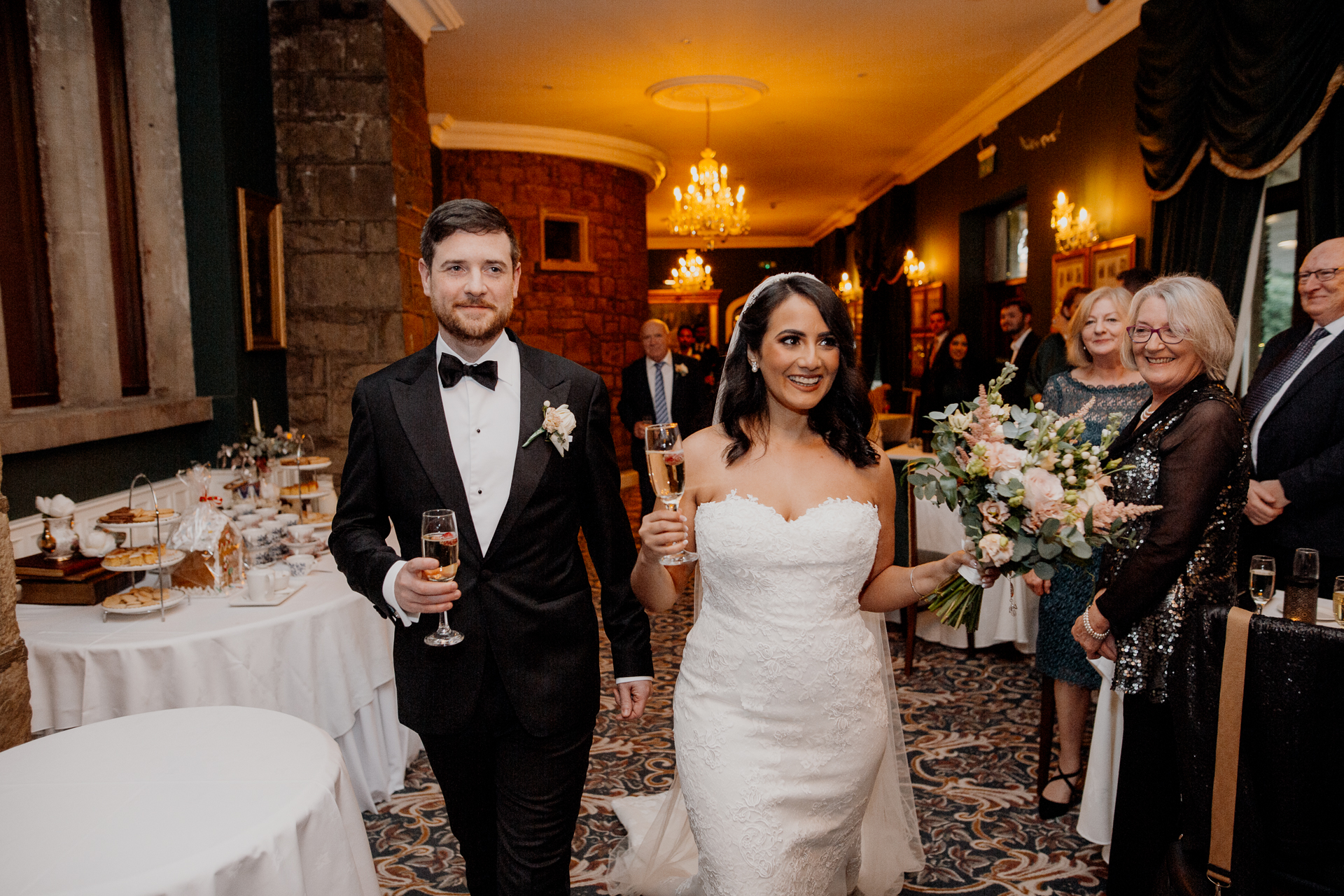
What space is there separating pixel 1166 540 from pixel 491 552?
5.49ft

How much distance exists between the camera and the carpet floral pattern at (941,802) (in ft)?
8.54

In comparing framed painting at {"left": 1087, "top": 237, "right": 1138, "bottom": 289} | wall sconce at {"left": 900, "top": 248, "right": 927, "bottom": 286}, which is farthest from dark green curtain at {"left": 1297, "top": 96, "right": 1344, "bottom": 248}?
wall sconce at {"left": 900, "top": 248, "right": 927, "bottom": 286}

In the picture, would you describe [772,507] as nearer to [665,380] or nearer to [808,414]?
[808,414]

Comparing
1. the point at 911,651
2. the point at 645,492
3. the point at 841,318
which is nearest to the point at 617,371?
the point at 645,492

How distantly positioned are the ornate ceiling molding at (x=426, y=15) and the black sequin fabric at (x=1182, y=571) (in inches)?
195

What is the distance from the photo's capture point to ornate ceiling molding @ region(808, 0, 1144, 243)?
5.75m

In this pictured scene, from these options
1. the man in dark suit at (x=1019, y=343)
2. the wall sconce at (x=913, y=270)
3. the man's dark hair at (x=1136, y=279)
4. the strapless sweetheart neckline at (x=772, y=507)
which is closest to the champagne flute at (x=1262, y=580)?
the strapless sweetheart neckline at (x=772, y=507)

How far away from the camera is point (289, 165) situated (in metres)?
5.06

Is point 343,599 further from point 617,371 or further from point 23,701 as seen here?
point 617,371

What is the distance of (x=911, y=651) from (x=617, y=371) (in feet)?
23.0

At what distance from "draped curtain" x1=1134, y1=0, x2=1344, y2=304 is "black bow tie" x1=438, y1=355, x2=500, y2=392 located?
12.9ft

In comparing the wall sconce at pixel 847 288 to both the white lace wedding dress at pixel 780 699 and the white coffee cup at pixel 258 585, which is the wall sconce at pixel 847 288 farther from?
the white lace wedding dress at pixel 780 699

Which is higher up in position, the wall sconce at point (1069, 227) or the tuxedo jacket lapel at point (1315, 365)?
the wall sconce at point (1069, 227)

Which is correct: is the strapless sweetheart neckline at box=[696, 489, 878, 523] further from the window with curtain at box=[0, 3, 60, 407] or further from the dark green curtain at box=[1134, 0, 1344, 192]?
the dark green curtain at box=[1134, 0, 1344, 192]
